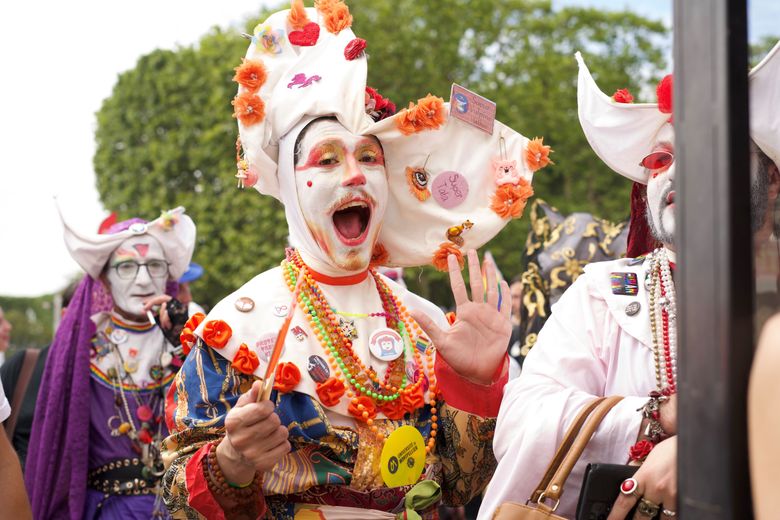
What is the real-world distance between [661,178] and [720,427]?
5.59 feet

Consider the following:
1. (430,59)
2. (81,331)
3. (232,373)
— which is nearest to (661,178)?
(232,373)

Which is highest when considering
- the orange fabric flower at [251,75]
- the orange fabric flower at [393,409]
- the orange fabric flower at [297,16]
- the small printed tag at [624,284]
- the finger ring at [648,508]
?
the orange fabric flower at [297,16]

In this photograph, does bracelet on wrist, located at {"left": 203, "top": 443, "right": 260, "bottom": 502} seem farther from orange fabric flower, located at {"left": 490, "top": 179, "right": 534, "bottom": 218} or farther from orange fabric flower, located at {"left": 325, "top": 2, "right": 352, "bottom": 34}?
orange fabric flower, located at {"left": 325, "top": 2, "right": 352, "bottom": 34}

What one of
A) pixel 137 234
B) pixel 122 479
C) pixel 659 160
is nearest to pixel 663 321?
pixel 659 160

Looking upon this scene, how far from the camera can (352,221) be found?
3.30 m

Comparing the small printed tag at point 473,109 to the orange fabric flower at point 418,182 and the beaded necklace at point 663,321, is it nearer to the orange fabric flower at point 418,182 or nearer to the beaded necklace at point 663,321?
the orange fabric flower at point 418,182

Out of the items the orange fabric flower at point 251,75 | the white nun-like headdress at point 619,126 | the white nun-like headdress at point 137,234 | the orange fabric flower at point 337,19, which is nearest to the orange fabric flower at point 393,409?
the white nun-like headdress at point 619,126

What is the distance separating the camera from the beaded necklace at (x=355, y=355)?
10.2 feet

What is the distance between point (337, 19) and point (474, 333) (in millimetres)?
1257

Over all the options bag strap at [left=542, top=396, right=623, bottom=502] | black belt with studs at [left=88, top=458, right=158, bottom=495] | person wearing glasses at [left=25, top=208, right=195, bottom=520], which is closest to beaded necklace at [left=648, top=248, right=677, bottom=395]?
bag strap at [left=542, top=396, right=623, bottom=502]

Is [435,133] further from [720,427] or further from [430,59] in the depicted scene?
[430,59]

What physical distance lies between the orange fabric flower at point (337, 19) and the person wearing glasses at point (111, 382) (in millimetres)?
2144

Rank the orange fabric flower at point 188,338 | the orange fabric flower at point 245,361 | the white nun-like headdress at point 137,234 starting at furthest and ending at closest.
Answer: the white nun-like headdress at point 137,234
the orange fabric flower at point 188,338
the orange fabric flower at point 245,361

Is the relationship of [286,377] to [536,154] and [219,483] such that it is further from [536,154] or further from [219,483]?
[536,154]
